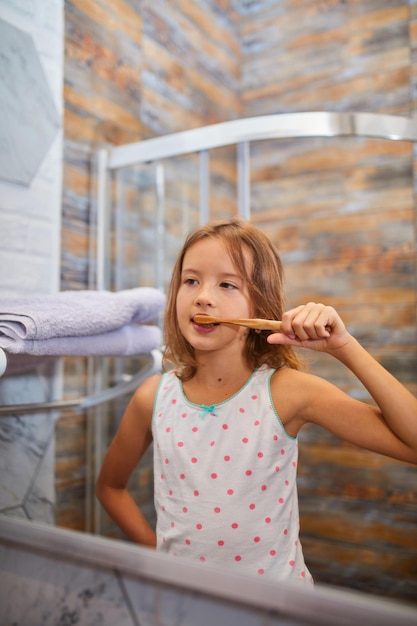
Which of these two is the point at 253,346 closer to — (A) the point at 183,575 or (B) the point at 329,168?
(A) the point at 183,575

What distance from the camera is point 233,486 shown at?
716mm

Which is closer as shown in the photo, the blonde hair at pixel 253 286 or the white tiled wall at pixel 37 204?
the blonde hair at pixel 253 286

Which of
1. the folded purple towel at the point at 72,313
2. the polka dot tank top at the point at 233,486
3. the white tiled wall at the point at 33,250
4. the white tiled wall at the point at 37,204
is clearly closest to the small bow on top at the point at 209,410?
the polka dot tank top at the point at 233,486

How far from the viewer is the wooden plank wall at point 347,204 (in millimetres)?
1252

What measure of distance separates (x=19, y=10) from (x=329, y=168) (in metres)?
1.06

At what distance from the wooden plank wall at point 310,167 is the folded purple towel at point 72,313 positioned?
0.31m

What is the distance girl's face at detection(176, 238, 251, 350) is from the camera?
74cm

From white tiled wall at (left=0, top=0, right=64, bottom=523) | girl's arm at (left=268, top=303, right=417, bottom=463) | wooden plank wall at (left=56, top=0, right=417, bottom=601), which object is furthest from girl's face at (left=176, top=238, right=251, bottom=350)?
white tiled wall at (left=0, top=0, right=64, bottom=523)

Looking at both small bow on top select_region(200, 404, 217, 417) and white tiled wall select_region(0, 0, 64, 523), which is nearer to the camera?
small bow on top select_region(200, 404, 217, 417)

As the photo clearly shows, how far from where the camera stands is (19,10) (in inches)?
42.3

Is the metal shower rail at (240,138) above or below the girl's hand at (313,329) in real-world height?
above

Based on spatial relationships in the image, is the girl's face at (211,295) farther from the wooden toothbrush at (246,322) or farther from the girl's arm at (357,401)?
the girl's arm at (357,401)

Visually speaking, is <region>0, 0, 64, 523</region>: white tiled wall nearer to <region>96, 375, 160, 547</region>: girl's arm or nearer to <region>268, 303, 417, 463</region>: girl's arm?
<region>96, 375, 160, 547</region>: girl's arm

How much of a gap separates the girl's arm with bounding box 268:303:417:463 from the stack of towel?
1.22 ft
